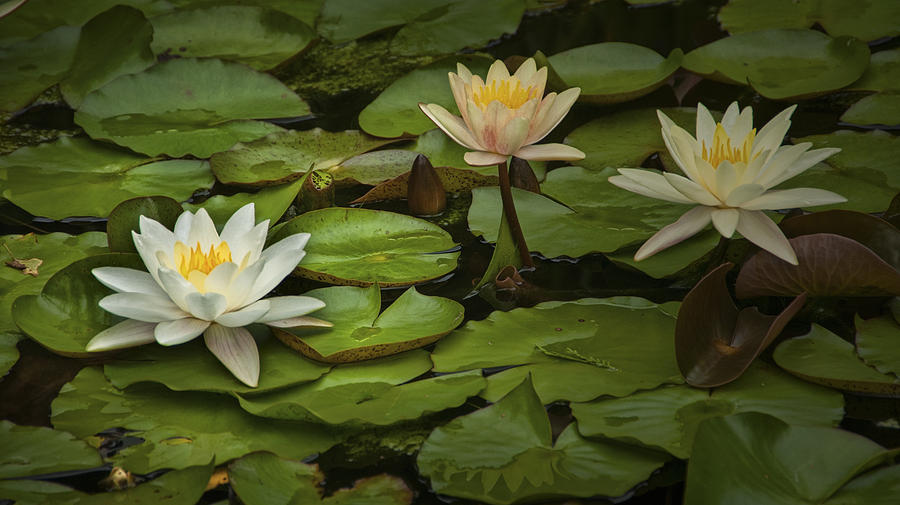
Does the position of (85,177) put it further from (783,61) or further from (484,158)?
(783,61)

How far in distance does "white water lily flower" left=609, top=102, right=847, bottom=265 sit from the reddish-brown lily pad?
108mm

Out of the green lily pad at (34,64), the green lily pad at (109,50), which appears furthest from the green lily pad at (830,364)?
the green lily pad at (34,64)

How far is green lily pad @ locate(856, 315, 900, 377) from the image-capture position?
4.62 ft

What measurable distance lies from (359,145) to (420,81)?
0.34m

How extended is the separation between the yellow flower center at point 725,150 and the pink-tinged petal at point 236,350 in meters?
0.93

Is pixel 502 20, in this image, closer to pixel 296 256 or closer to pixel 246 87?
pixel 246 87

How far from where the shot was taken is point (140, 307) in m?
1.45

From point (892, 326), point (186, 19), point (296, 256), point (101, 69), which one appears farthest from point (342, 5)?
point (892, 326)

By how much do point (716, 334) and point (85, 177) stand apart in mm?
1574

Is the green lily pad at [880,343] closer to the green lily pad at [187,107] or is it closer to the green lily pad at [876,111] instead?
the green lily pad at [876,111]

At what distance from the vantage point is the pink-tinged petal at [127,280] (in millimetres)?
1505

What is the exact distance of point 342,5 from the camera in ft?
9.37

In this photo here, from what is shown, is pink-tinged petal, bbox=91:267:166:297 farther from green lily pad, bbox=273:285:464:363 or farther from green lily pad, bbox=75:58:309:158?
green lily pad, bbox=75:58:309:158

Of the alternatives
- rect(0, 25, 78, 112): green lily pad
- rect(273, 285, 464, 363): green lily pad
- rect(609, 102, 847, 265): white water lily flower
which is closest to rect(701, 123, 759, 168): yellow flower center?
rect(609, 102, 847, 265): white water lily flower
